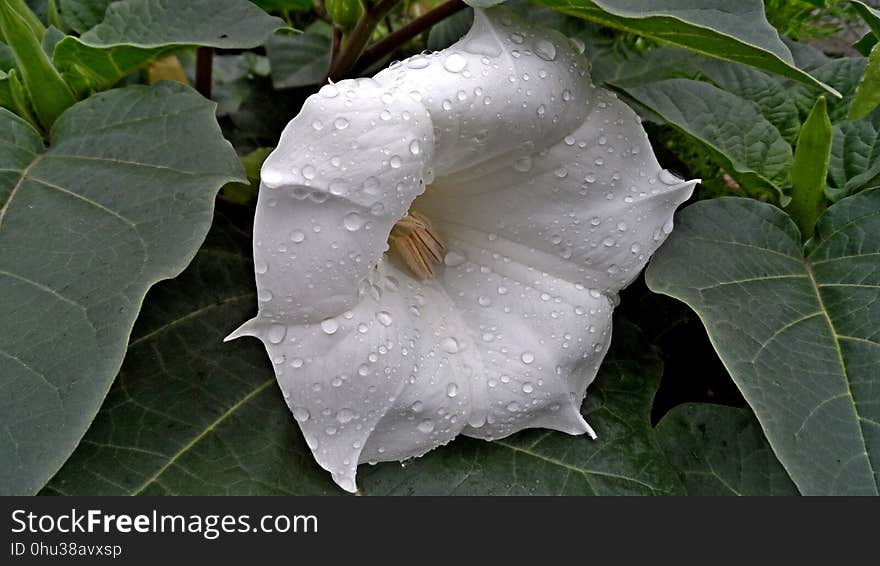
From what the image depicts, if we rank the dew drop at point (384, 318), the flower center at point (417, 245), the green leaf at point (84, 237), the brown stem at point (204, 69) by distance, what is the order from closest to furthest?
the green leaf at point (84, 237), the dew drop at point (384, 318), the flower center at point (417, 245), the brown stem at point (204, 69)

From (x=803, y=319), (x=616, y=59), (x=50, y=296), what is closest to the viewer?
(x=50, y=296)

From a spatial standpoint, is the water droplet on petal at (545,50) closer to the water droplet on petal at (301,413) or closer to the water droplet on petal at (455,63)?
the water droplet on petal at (455,63)

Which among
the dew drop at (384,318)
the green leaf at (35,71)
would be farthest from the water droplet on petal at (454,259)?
the green leaf at (35,71)

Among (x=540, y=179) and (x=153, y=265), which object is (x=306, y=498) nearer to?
(x=153, y=265)

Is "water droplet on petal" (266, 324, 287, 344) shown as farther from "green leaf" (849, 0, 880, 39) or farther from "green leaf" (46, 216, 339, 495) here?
"green leaf" (849, 0, 880, 39)

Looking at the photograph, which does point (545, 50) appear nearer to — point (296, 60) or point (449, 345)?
point (449, 345)

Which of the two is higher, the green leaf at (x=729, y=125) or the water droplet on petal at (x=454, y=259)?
the green leaf at (x=729, y=125)

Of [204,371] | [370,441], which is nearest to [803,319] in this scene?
[370,441]
